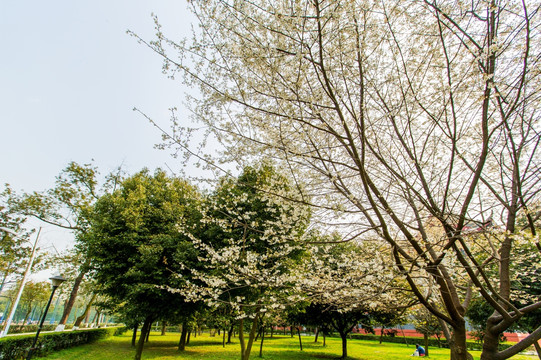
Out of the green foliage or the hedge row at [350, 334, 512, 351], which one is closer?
the green foliage

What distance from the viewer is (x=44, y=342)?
1318 centimetres

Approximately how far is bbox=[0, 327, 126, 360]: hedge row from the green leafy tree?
3.12m

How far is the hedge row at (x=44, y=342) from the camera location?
10.4 meters

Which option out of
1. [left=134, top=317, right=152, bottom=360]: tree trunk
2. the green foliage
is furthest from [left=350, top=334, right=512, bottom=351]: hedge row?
the green foliage

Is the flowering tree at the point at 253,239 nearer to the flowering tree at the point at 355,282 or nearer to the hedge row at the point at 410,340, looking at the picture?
the flowering tree at the point at 355,282

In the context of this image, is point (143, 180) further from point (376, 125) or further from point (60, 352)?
point (376, 125)

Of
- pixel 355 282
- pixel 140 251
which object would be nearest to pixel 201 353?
pixel 140 251

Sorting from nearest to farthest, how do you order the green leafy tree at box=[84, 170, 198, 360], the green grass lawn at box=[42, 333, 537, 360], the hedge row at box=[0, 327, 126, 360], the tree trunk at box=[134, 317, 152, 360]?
the hedge row at box=[0, 327, 126, 360] < the tree trunk at box=[134, 317, 152, 360] < the green leafy tree at box=[84, 170, 198, 360] < the green grass lawn at box=[42, 333, 537, 360]

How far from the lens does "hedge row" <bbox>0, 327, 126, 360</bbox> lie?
1040 cm

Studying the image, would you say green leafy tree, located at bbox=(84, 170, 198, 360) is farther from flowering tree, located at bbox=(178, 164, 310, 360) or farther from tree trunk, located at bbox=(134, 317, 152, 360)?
flowering tree, located at bbox=(178, 164, 310, 360)

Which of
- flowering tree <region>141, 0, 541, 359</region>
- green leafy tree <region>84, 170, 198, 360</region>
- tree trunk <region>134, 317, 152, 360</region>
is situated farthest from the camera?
green leafy tree <region>84, 170, 198, 360</region>

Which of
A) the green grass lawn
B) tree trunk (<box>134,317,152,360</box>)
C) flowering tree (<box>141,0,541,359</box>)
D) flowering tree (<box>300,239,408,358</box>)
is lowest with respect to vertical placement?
the green grass lawn

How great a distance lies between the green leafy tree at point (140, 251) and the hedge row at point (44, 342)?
3.12 meters

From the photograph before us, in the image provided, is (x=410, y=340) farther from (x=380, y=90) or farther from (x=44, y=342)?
(x=380, y=90)
